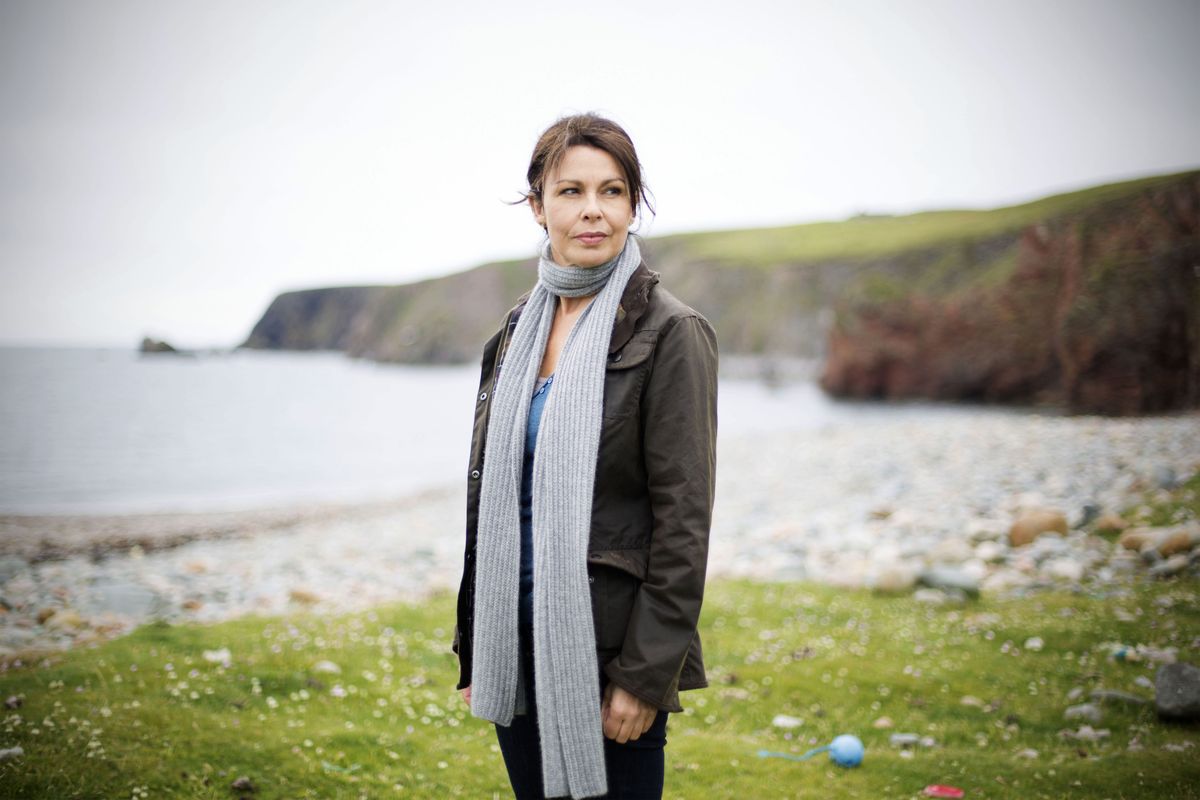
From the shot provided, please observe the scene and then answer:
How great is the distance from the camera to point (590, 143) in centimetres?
286

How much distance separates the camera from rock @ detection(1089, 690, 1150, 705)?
654 cm

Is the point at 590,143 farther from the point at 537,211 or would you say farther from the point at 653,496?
the point at 653,496

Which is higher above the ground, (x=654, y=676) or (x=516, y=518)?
(x=516, y=518)

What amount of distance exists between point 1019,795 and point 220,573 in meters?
16.1

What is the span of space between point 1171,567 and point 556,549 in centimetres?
1124

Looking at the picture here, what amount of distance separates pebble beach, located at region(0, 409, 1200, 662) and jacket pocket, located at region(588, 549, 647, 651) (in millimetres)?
8000

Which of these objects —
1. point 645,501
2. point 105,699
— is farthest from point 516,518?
point 105,699

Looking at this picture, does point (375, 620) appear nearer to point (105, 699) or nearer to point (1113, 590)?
point (105, 699)

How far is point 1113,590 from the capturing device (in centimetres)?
986

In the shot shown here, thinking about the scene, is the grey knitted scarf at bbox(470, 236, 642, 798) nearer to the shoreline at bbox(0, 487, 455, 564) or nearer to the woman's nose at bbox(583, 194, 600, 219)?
the woman's nose at bbox(583, 194, 600, 219)

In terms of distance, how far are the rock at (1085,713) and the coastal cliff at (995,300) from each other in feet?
18.9

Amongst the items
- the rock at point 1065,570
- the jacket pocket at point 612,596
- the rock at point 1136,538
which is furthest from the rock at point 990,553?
the jacket pocket at point 612,596

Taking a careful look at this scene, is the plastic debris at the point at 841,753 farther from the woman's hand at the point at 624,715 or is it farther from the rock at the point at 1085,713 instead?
the woman's hand at the point at 624,715

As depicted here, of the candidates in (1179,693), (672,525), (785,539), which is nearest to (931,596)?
(1179,693)
